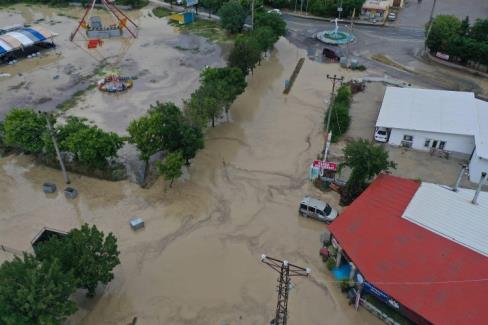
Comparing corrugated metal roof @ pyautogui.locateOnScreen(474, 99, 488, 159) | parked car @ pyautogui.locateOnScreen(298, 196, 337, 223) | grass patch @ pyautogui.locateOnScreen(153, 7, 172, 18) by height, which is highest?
grass patch @ pyautogui.locateOnScreen(153, 7, 172, 18)

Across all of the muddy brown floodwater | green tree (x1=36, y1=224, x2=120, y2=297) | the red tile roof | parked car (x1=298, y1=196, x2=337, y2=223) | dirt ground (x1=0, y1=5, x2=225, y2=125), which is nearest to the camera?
the red tile roof

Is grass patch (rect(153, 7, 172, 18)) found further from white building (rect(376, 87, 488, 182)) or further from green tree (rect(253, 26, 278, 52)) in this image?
white building (rect(376, 87, 488, 182))

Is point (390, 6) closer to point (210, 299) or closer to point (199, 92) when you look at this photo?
point (199, 92)

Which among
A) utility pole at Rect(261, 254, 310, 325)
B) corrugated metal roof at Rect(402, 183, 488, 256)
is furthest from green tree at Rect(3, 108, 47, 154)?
corrugated metal roof at Rect(402, 183, 488, 256)

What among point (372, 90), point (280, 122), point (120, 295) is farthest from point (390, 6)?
point (120, 295)

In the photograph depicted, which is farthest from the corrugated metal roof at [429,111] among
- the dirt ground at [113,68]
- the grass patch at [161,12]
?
the grass patch at [161,12]
